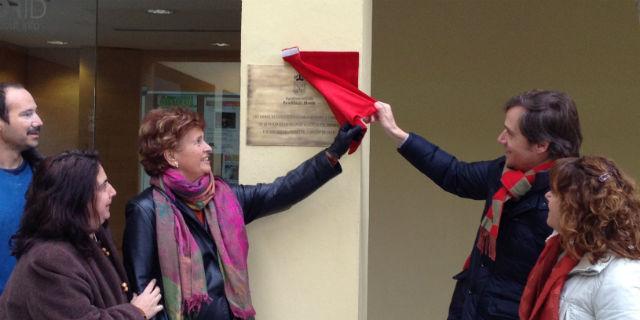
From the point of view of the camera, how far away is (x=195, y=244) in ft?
10.8

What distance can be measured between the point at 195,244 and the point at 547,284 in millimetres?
1383

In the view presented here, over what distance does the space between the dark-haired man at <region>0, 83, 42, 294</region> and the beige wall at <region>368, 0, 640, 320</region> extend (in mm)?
3107

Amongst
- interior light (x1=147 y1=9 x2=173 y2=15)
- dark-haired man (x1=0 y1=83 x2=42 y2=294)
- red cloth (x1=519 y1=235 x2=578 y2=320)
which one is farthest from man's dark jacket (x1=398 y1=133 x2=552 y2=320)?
interior light (x1=147 y1=9 x2=173 y2=15)

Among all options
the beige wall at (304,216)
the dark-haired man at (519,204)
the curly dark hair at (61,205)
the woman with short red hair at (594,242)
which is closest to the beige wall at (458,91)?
the beige wall at (304,216)

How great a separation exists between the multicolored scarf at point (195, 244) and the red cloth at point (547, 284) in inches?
45.7

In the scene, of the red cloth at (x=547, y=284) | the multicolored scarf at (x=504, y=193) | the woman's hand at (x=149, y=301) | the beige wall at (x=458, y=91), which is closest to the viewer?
the red cloth at (x=547, y=284)

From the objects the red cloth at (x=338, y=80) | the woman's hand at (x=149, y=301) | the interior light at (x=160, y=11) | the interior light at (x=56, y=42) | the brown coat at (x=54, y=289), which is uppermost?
the interior light at (x=160, y=11)

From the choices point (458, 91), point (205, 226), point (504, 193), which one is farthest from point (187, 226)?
point (458, 91)

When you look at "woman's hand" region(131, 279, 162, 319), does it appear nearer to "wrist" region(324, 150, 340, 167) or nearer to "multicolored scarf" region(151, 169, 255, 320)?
"multicolored scarf" region(151, 169, 255, 320)

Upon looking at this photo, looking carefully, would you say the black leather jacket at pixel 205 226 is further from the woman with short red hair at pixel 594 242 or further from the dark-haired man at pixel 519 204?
the woman with short red hair at pixel 594 242

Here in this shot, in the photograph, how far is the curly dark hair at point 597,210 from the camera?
8.84 feet

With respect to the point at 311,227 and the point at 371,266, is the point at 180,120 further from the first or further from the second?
the point at 371,266

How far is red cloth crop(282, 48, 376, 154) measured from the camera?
11.9ft

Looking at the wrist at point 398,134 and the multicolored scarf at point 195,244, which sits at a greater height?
the wrist at point 398,134
